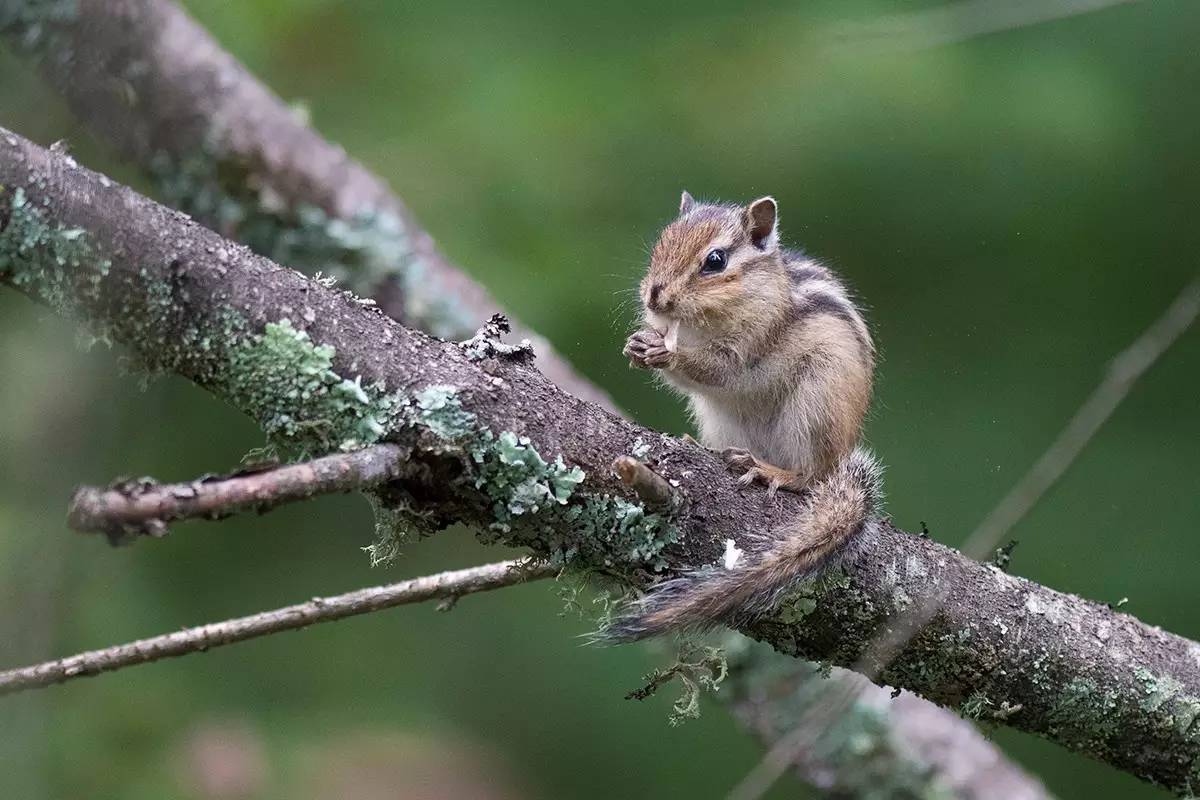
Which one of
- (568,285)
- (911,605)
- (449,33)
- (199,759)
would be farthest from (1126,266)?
(199,759)

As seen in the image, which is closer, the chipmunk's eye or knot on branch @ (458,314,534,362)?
knot on branch @ (458,314,534,362)

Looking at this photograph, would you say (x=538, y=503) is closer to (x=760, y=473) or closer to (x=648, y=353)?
(x=760, y=473)

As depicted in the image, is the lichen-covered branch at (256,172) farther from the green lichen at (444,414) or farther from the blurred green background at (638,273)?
the green lichen at (444,414)

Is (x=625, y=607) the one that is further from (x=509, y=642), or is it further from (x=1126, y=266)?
(x=1126, y=266)

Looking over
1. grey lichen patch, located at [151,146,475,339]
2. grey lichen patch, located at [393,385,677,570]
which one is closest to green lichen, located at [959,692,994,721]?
grey lichen patch, located at [393,385,677,570]

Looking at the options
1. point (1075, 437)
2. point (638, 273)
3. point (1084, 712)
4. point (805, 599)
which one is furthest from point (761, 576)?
point (638, 273)

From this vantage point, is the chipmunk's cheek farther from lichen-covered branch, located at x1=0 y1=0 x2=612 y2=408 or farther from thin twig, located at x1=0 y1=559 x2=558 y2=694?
thin twig, located at x1=0 y1=559 x2=558 y2=694
